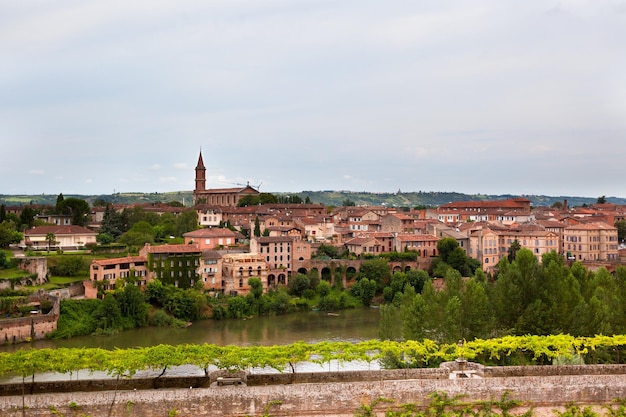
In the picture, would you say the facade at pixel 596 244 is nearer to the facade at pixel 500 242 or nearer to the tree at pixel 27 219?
the facade at pixel 500 242

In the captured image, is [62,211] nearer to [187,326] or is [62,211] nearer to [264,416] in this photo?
[187,326]

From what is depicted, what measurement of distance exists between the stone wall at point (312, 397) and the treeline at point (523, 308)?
32.1 ft

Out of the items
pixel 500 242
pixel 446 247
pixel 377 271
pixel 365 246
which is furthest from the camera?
pixel 500 242

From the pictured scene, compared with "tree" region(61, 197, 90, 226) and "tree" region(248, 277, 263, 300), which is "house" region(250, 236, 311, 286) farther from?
"tree" region(61, 197, 90, 226)

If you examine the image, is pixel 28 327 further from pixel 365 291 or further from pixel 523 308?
pixel 523 308

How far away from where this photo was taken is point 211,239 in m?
58.8

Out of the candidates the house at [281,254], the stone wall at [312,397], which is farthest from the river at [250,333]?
the stone wall at [312,397]

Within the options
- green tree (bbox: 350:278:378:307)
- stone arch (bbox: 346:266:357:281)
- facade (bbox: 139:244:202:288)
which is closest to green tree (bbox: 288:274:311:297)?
green tree (bbox: 350:278:378:307)

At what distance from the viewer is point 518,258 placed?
97.9ft

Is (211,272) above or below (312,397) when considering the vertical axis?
below

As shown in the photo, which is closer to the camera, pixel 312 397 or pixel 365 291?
pixel 312 397

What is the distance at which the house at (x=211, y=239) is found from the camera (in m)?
58.0

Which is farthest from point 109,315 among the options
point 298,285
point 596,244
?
point 596,244

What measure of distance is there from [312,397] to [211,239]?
43450 millimetres
